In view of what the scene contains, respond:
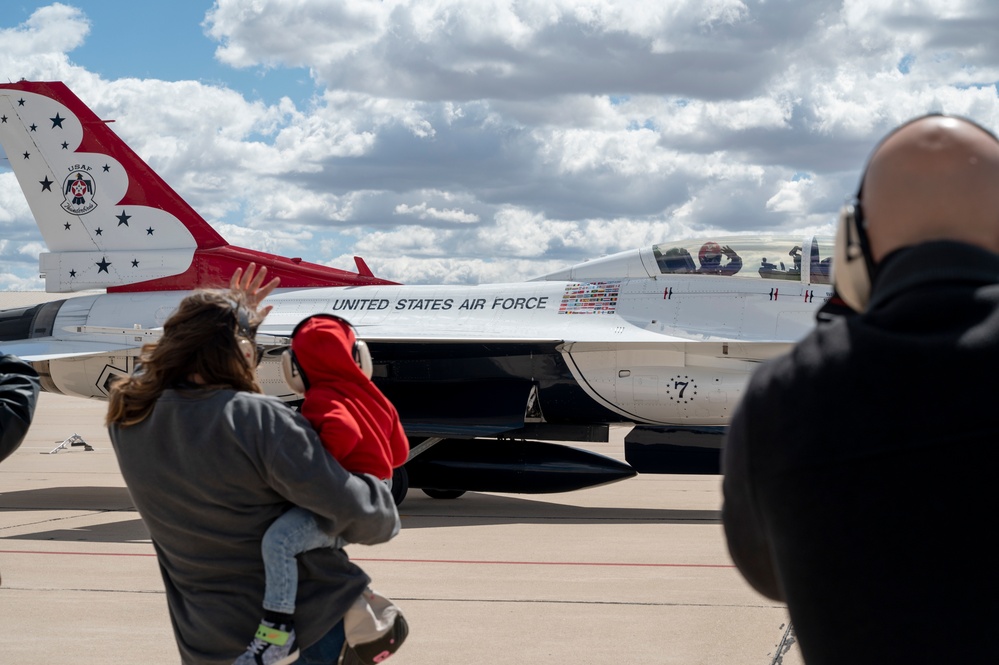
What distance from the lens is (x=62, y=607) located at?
6.52m

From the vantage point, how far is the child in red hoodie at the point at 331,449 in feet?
9.30

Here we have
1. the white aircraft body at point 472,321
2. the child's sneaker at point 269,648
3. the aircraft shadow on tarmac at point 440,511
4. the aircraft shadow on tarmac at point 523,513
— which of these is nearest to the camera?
the child's sneaker at point 269,648

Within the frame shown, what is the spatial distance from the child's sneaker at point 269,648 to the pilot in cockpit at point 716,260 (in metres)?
8.98

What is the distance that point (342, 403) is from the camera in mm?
3074

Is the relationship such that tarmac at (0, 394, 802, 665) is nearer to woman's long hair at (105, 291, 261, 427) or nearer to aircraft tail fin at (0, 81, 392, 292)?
woman's long hair at (105, 291, 261, 427)

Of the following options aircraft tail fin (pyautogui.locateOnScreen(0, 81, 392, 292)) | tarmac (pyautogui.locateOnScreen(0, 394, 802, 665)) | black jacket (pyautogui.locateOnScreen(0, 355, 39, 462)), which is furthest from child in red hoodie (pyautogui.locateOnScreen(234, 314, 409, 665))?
aircraft tail fin (pyautogui.locateOnScreen(0, 81, 392, 292))

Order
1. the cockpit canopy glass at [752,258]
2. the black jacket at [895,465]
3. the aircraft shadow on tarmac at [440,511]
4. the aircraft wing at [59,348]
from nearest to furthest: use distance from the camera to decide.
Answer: the black jacket at [895,465]
the aircraft shadow on tarmac at [440,511]
the cockpit canopy glass at [752,258]
the aircraft wing at [59,348]

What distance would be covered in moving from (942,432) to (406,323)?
11124mm

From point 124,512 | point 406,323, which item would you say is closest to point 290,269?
point 406,323

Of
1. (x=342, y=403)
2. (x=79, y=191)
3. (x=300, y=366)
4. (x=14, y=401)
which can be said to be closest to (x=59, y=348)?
(x=79, y=191)

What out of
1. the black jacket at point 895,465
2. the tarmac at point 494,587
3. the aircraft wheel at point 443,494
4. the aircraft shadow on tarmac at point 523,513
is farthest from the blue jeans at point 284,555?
the aircraft wheel at point 443,494

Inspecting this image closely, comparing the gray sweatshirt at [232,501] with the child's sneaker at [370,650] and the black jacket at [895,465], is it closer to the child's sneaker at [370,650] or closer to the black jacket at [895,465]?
the child's sneaker at [370,650]

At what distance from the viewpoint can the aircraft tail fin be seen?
46.3ft

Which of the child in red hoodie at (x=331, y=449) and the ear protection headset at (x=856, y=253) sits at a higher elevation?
the ear protection headset at (x=856, y=253)
